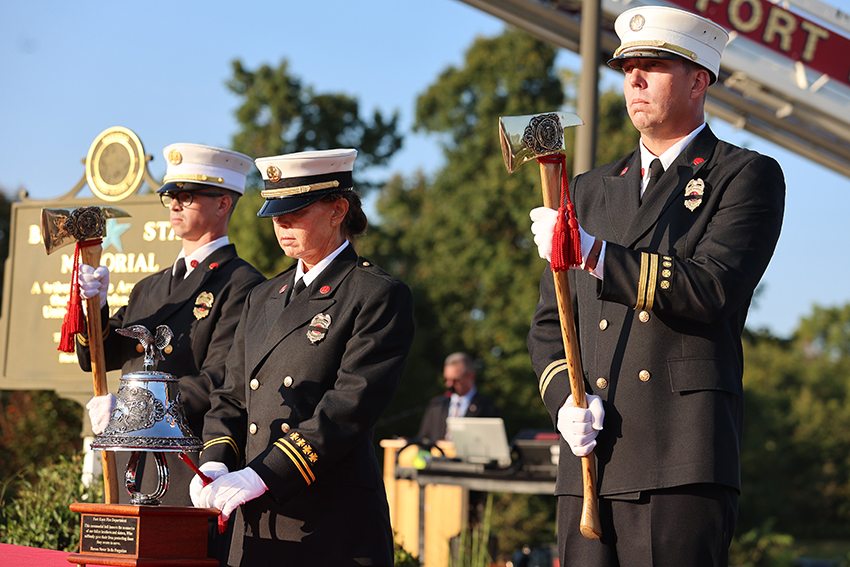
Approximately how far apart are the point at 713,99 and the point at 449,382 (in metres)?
4.06

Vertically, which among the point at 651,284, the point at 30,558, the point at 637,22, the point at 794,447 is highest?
the point at 637,22

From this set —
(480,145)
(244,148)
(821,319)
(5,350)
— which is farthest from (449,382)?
(821,319)

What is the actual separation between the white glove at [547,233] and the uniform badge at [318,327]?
938mm

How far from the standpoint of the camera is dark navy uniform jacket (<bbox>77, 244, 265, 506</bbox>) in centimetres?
382

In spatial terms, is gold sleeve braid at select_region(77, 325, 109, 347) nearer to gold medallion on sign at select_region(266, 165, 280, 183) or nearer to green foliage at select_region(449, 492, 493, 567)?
gold medallion on sign at select_region(266, 165, 280, 183)

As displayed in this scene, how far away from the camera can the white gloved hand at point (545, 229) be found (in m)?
2.47

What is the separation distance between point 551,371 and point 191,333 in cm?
182

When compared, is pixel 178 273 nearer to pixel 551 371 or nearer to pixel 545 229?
pixel 551 371

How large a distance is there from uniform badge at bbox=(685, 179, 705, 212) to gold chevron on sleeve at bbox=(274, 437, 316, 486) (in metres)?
1.33

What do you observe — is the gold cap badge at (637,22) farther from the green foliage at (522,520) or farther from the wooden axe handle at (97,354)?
the green foliage at (522,520)

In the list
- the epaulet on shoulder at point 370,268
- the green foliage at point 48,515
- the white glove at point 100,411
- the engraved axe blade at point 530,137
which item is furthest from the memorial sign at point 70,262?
the engraved axe blade at point 530,137

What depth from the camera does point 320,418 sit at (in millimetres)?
2979

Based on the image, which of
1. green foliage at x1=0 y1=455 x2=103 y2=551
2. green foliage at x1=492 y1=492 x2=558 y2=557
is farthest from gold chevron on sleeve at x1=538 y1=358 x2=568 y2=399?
green foliage at x1=492 y1=492 x2=558 y2=557

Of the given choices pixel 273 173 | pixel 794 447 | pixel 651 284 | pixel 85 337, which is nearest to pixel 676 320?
pixel 651 284
